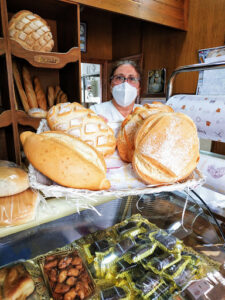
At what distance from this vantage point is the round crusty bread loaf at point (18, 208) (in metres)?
0.57

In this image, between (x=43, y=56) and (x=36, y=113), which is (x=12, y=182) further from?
(x=43, y=56)

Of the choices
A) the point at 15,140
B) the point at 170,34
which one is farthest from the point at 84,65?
the point at 15,140

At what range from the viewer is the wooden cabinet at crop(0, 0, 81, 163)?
1.54 meters

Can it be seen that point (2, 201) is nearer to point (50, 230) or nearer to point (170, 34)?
point (50, 230)

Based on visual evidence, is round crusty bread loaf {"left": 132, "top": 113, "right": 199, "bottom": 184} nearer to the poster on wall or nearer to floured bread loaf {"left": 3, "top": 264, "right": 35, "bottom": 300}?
floured bread loaf {"left": 3, "top": 264, "right": 35, "bottom": 300}

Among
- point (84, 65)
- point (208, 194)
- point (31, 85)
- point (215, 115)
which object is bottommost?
point (208, 194)

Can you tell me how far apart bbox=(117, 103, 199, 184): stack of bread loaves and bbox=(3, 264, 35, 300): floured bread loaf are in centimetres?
46

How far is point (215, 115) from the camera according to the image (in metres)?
1.00

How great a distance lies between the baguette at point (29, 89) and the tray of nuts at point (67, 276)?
4.57ft

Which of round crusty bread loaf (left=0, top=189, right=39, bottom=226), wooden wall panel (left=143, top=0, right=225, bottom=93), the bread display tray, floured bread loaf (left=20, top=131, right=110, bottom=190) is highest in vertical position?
wooden wall panel (left=143, top=0, right=225, bottom=93)

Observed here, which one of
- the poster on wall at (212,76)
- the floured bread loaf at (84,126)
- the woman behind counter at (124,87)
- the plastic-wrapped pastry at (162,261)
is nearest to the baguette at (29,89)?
the woman behind counter at (124,87)

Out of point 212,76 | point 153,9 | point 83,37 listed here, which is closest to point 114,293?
point 212,76

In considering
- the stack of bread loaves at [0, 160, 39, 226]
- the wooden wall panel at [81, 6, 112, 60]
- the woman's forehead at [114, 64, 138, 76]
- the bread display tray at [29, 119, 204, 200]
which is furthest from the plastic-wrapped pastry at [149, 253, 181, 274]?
the wooden wall panel at [81, 6, 112, 60]

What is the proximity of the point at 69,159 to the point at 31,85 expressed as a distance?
1.57m
